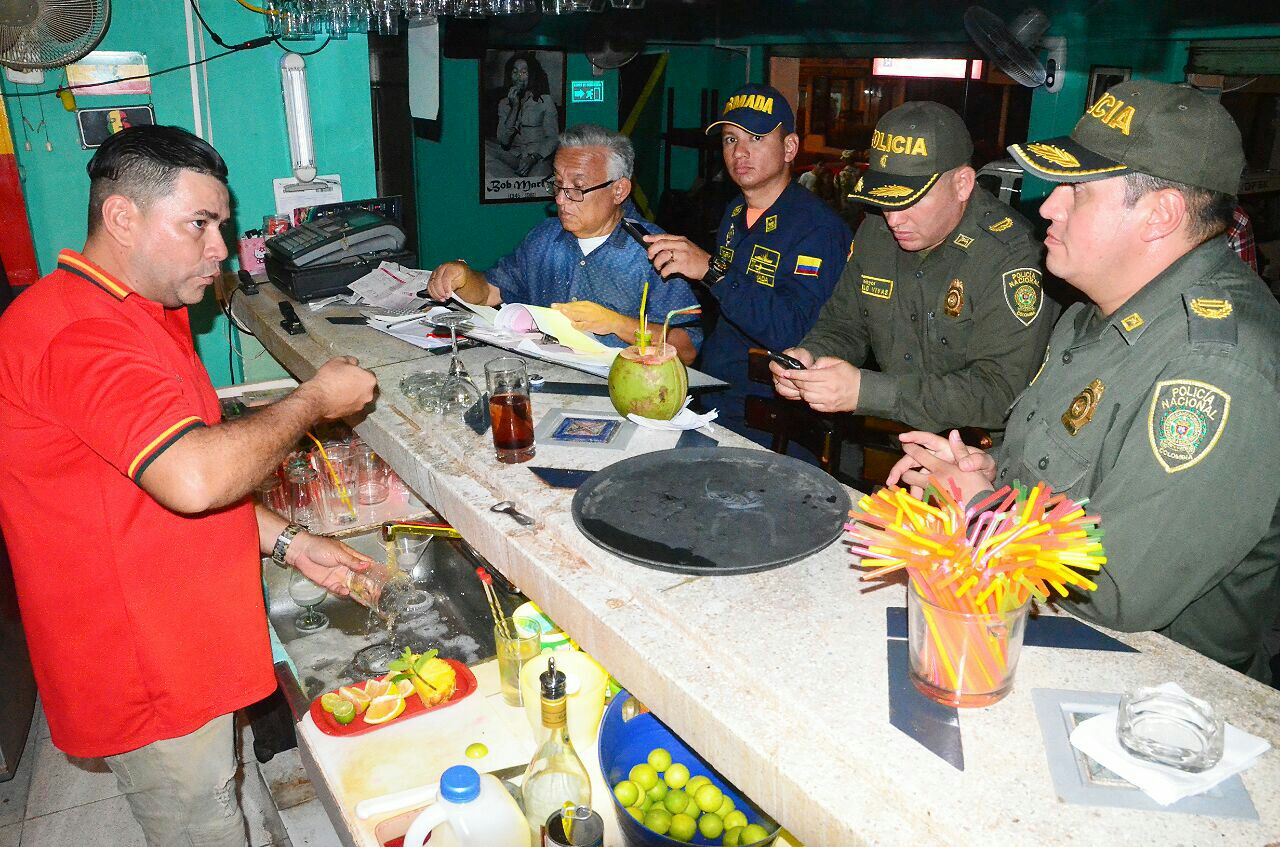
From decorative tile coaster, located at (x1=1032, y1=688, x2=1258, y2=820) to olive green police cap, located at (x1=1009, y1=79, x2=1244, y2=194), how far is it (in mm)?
911

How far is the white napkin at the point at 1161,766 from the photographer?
101cm

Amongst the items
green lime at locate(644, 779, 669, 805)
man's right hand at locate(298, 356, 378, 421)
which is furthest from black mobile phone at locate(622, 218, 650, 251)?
green lime at locate(644, 779, 669, 805)

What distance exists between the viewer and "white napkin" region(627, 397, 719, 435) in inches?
81.4

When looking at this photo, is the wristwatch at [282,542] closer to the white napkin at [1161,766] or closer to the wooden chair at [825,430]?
the wooden chair at [825,430]

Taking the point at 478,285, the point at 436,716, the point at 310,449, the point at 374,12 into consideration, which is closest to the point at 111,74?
the point at 374,12

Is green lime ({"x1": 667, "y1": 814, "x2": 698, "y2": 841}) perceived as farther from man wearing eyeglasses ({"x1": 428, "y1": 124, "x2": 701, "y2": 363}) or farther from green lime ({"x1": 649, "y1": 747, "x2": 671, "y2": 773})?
man wearing eyeglasses ({"x1": 428, "y1": 124, "x2": 701, "y2": 363})

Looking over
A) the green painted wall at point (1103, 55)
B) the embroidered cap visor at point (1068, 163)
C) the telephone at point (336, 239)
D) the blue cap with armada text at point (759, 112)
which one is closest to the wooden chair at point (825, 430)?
the blue cap with armada text at point (759, 112)

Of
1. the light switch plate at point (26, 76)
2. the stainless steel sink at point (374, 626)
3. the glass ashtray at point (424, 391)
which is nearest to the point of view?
the stainless steel sink at point (374, 626)

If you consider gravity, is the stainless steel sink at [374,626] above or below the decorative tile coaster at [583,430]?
below

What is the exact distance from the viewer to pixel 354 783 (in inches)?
66.7

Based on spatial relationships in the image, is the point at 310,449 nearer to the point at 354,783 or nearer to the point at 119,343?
the point at 119,343

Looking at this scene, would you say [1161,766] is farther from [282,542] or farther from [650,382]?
[282,542]

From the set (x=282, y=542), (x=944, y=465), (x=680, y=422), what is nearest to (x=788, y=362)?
(x=680, y=422)

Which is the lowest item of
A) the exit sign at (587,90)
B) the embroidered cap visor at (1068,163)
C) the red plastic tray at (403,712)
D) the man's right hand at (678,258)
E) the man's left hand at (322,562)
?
the red plastic tray at (403,712)
